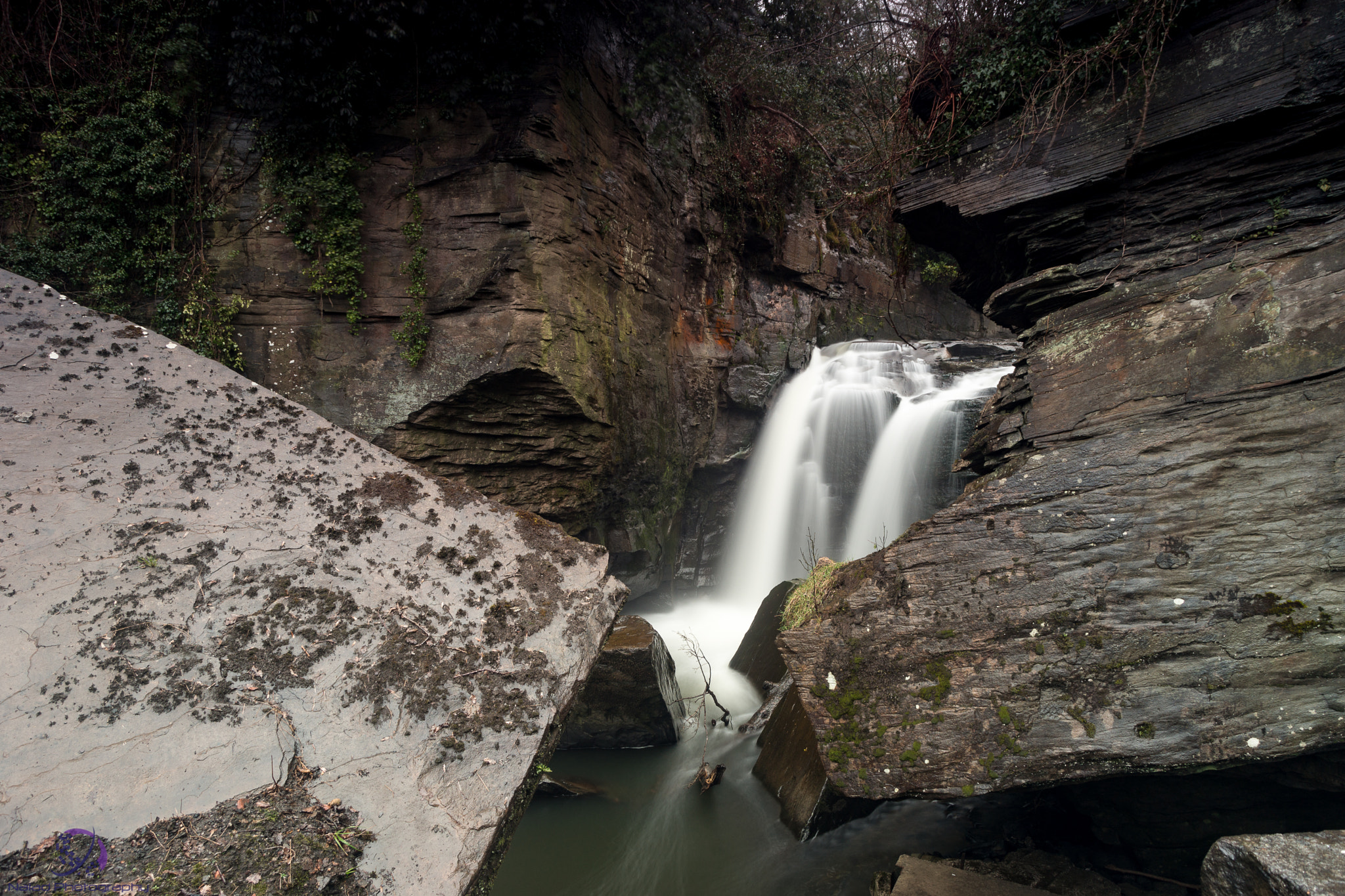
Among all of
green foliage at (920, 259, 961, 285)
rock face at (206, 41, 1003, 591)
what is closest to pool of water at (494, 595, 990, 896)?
rock face at (206, 41, 1003, 591)

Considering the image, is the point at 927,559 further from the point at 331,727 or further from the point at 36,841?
the point at 36,841

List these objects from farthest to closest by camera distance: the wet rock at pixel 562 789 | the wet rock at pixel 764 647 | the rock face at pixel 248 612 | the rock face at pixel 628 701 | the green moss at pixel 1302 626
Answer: the wet rock at pixel 764 647
the rock face at pixel 628 701
the wet rock at pixel 562 789
the green moss at pixel 1302 626
the rock face at pixel 248 612

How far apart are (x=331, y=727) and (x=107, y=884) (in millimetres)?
565

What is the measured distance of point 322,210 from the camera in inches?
228

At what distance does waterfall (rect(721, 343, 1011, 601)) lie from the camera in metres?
8.43

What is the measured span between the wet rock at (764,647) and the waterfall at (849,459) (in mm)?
1958

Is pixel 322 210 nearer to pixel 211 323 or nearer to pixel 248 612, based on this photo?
pixel 211 323

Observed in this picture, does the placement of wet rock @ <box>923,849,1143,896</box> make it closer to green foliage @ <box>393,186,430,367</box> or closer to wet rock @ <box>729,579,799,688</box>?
wet rock @ <box>729,579,799,688</box>

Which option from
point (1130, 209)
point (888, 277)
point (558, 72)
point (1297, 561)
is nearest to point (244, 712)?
point (1297, 561)

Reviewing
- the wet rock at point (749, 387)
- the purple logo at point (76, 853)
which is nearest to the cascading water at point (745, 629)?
the wet rock at point (749, 387)

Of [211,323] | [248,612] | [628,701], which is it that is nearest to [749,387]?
[628,701]

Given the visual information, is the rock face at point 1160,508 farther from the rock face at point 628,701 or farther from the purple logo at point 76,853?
the purple logo at point 76,853

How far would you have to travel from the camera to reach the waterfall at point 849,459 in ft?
27.7

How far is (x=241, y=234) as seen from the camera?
227 inches
